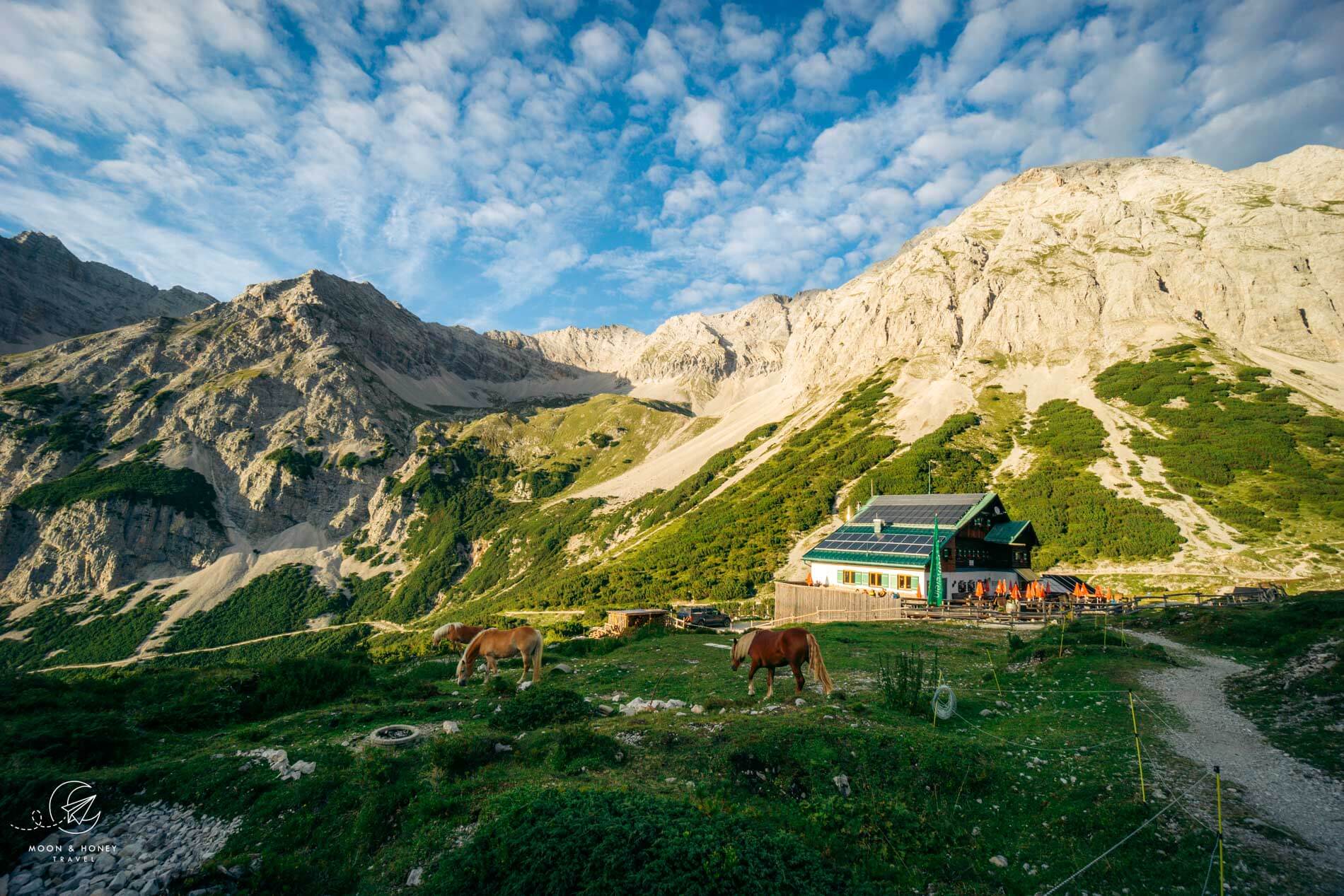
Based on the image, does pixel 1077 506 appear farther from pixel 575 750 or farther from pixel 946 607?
pixel 575 750

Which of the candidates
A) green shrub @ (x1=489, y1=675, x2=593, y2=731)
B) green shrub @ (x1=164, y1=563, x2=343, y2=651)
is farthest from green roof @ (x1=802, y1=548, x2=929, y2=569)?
green shrub @ (x1=164, y1=563, x2=343, y2=651)

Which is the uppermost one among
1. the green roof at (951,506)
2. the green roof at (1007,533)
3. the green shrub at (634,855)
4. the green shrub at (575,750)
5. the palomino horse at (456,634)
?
the green roof at (951,506)

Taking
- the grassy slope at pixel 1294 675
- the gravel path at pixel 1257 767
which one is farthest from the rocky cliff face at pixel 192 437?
the grassy slope at pixel 1294 675

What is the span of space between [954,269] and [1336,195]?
76.1 metres

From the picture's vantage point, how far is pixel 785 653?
14.6 meters

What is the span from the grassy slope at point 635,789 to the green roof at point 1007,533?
37.2 metres

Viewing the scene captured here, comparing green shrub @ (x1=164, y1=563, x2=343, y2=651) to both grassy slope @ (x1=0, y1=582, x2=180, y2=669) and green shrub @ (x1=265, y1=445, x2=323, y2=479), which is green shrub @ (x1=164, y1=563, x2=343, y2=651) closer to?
grassy slope @ (x1=0, y1=582, x2=180, y2=669)

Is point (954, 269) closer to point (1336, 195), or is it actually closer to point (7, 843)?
point (1336, 195)

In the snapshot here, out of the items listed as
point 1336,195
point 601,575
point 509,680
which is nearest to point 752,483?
point 601,575

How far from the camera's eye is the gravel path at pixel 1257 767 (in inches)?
304

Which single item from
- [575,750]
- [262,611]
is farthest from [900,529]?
[262,611]

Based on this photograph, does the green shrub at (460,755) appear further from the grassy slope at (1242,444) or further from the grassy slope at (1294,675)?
the grassy slope at (1242,444)

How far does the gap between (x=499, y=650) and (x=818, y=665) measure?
9.70 metres

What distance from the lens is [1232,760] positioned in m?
9.95
